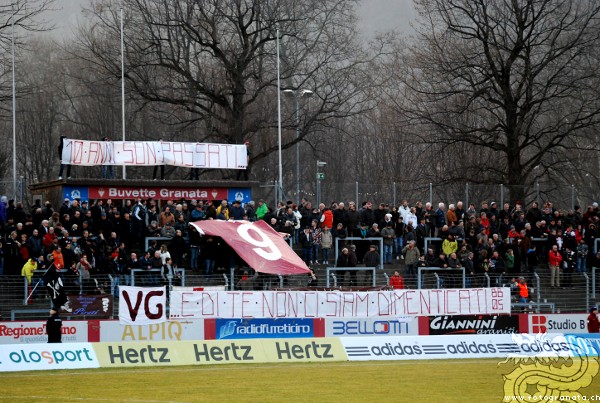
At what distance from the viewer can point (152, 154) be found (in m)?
41.2

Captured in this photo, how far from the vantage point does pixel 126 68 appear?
52500 millimetres

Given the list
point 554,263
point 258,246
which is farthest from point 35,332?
point 554,263

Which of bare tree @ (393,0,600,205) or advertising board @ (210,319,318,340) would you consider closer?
advertising board @ (210,319,318,340)

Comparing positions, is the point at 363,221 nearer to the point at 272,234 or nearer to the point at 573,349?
Answer: the point at 272,234

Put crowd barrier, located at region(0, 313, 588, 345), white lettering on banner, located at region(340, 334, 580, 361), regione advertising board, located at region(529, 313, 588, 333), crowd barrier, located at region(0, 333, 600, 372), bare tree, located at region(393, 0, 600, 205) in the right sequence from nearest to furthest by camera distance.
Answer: crowd barrier, located at region(0, 333, 600, 372)
white lettering on banner, located at region(340, 334, 580, 361)
crowd barrier, located at region(0, 313, 588, 345)
regione advertising board, located at region(529, 313, 588, 333)
bare tree, located at region(393, 0, 600, 205)

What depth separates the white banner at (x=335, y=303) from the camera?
3256 centimetres

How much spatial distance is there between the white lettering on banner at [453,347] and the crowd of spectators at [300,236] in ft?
22.7

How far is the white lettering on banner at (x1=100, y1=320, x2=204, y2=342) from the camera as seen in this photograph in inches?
1234

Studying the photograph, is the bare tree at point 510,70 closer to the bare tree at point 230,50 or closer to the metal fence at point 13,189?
the bare tree at point 230,50

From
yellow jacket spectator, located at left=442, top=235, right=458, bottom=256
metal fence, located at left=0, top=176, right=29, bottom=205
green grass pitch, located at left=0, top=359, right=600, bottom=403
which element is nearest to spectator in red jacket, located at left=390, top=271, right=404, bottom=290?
yellow jacket spectator, located at left=442, top=235, right=458, bottom=256

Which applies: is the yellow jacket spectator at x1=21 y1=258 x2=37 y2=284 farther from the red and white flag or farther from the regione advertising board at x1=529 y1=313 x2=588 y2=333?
the regione advertising board at x1=529 y1=313 x2=588 y2=333

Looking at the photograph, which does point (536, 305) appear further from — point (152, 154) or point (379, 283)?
point (152, 154)

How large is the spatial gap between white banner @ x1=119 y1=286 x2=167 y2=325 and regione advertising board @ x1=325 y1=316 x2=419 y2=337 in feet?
17.7

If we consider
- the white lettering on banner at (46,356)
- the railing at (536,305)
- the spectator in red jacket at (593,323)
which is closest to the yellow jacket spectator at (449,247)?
the railing at (536,305)
